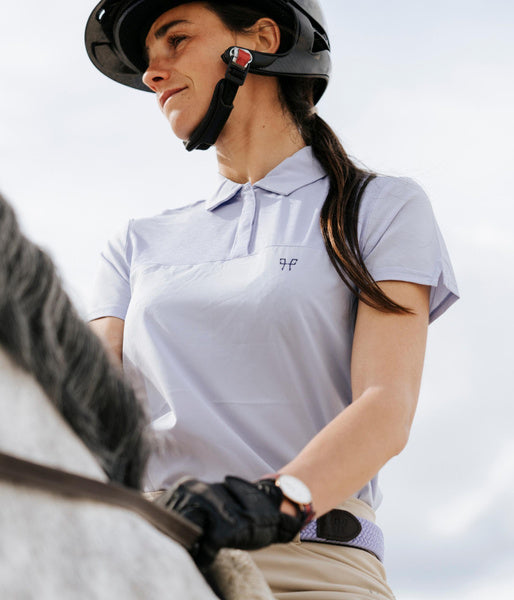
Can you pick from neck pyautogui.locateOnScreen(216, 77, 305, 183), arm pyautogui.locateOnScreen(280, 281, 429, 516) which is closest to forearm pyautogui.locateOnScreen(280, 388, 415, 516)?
arm pyautogui.locateOnScreen(280, 281, 429, 516)

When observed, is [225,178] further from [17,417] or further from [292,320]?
[17,417]

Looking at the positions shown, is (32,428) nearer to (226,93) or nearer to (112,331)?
(112,331)

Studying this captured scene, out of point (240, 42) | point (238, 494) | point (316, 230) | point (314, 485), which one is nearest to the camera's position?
point (238, 494)

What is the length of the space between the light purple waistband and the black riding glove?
509mm

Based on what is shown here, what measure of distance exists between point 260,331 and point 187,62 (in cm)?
95

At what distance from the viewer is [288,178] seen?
2719 millimetres

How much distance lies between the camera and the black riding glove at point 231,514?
143cm

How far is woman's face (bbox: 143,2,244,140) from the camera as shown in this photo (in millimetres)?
2754

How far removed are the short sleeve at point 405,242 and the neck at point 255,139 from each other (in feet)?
1.31

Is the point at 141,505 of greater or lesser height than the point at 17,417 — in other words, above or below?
below

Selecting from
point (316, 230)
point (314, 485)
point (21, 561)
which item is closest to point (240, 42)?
point (316, 230)

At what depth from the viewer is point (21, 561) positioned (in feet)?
3.26

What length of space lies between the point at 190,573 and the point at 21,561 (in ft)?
0.96

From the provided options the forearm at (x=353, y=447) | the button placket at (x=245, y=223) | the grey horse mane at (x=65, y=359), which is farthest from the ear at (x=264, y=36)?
the grey horse mane at (x=65, y=359)
